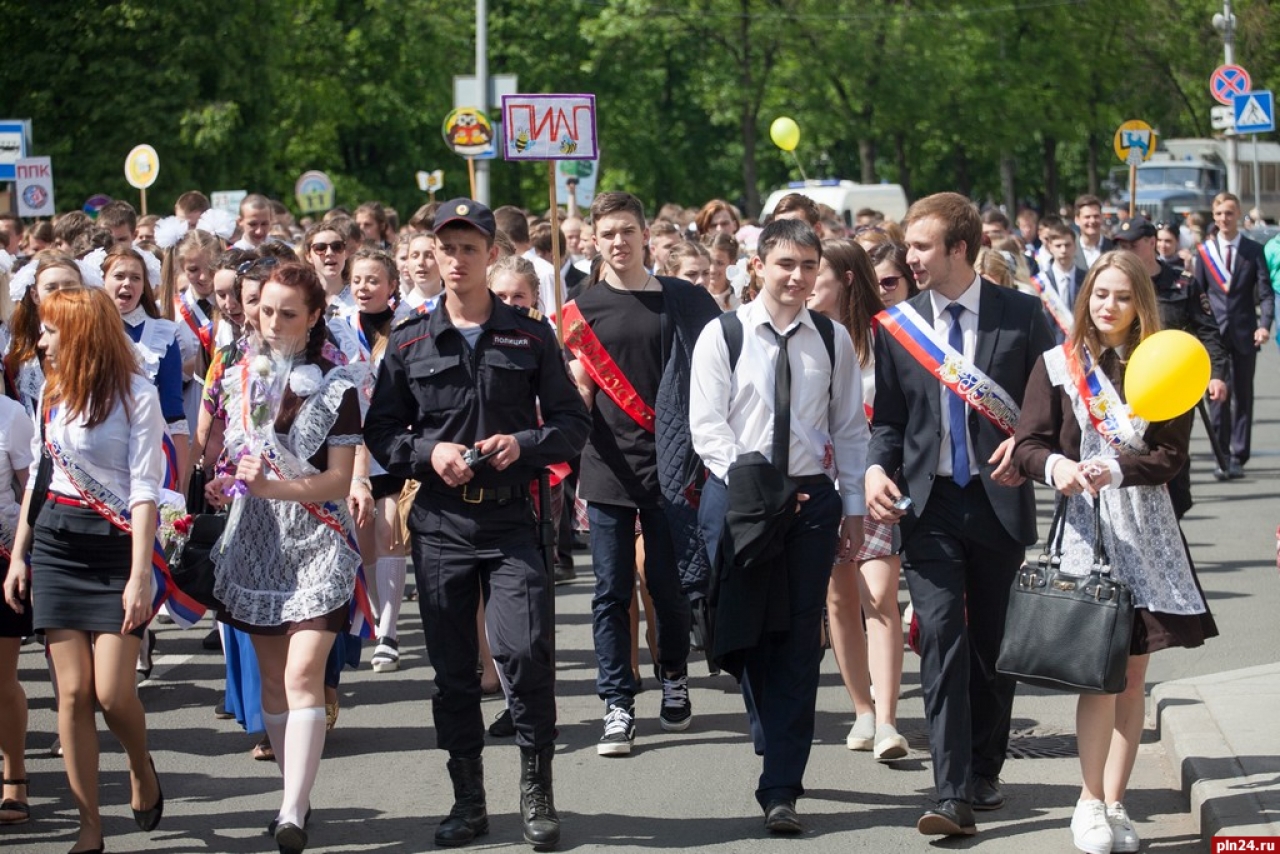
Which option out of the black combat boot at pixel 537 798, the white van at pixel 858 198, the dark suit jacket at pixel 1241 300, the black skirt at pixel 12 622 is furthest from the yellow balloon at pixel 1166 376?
the white van at pixel 858 198

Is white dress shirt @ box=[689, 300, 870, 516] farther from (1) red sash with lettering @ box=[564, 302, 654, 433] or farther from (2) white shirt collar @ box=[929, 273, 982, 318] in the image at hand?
(1) red sash with lettering @ box=[564, 302, 654, 433]

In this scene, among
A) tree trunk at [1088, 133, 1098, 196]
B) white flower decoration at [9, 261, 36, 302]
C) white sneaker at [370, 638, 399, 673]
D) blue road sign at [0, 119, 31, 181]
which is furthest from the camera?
tree trunk at [1088, 133, 1098, 196]

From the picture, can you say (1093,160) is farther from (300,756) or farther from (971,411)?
(300,756)

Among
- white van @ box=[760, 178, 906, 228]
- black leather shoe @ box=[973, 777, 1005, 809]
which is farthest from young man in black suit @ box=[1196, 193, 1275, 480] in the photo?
white van @ box=[760, 178, 906, 228]

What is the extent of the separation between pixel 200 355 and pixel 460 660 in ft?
14.1

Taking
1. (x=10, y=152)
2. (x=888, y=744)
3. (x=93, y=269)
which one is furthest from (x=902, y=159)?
(x=888, y=744)

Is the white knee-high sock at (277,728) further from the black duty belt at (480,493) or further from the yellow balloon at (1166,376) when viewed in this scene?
the yellow balloon at (1166,376)

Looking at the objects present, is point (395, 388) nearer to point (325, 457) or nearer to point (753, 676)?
point (325, 457)

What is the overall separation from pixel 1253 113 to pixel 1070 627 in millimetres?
20794

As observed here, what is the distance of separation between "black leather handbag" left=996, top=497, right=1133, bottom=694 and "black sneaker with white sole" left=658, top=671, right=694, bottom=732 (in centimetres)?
232

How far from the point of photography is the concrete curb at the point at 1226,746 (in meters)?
6.09

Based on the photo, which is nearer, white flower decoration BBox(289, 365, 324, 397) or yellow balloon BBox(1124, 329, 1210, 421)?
yellow balloon BBox(1124, 329, 1210, 421)

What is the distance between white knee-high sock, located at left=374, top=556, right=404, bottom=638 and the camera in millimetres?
9328

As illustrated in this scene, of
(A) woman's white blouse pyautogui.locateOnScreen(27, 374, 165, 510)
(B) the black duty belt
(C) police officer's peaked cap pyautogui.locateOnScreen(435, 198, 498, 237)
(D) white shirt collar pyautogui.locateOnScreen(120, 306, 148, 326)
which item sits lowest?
(B) the black duty belt
